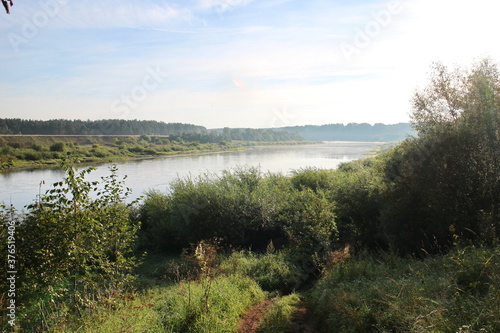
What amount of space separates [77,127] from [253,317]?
3899 inches

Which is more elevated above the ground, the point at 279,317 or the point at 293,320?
the point at 279,317

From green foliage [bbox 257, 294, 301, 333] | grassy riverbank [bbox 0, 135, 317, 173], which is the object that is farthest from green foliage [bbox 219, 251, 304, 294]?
grassy riverbank [bbox 0, 135, 317, 173]

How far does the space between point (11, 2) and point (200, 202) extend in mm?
15556

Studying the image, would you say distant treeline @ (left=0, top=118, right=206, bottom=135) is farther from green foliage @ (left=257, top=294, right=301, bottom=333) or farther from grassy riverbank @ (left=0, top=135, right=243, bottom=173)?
green foliage @ (left=257, top=294, right=301, bottom=333)

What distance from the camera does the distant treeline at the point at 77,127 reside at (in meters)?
79.7

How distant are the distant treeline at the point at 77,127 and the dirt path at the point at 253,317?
262 ft

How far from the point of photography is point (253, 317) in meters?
8.48

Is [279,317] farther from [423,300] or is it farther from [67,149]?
[67,149]

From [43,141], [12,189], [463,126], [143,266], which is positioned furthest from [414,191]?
[43,141]

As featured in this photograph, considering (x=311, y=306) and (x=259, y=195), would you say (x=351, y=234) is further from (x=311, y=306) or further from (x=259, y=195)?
(x=311, y=306)

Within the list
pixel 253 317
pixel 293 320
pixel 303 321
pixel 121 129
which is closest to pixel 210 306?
pixel 253 317

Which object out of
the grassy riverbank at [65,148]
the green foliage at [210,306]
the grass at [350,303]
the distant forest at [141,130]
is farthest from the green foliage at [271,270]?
the grassy riverbank at [65,148]

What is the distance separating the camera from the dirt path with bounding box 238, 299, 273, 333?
774 cm

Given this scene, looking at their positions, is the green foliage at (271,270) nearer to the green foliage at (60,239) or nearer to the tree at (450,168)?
the tree at (450,168)
